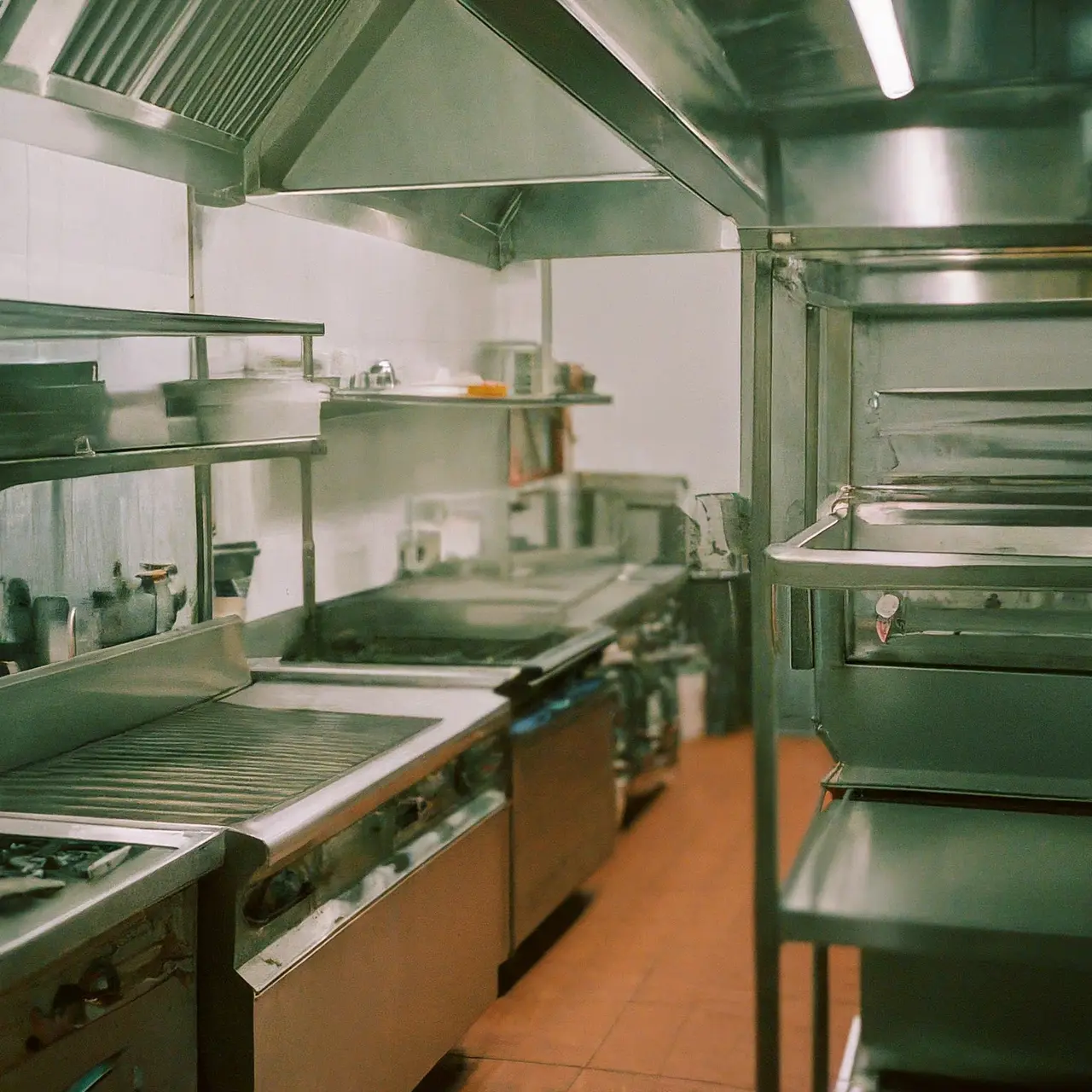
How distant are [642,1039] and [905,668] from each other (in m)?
1.38

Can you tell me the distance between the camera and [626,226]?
307cm

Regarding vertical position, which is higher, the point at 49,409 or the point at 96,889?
the point at 49,409

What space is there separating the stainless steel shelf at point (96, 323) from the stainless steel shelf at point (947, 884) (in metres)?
1.22

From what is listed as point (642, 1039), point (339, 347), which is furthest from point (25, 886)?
point (339, 347)

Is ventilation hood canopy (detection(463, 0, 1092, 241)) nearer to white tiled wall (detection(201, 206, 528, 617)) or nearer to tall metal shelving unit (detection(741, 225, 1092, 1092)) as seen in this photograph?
tall metal shelving unit (detection(741, 225, 1092, 1092))

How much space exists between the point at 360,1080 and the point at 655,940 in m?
1.45

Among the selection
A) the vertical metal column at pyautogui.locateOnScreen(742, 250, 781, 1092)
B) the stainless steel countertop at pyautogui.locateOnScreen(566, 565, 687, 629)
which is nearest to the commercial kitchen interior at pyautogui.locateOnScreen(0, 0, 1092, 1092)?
the vertical metal column at pyautogui.locateOnScreen(742, 250, 781, 1092)

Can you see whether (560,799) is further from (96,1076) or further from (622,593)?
(96,1076)

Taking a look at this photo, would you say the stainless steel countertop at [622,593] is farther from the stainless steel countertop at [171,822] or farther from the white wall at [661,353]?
the stainless steel countertop at [171,822]

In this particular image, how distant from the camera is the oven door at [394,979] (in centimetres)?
198

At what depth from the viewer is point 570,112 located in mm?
2635

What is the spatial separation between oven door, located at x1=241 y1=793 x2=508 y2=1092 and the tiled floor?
0.20 m

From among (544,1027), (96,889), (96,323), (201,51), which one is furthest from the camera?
(544,1027)

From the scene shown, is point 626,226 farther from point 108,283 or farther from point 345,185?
point 108,283
